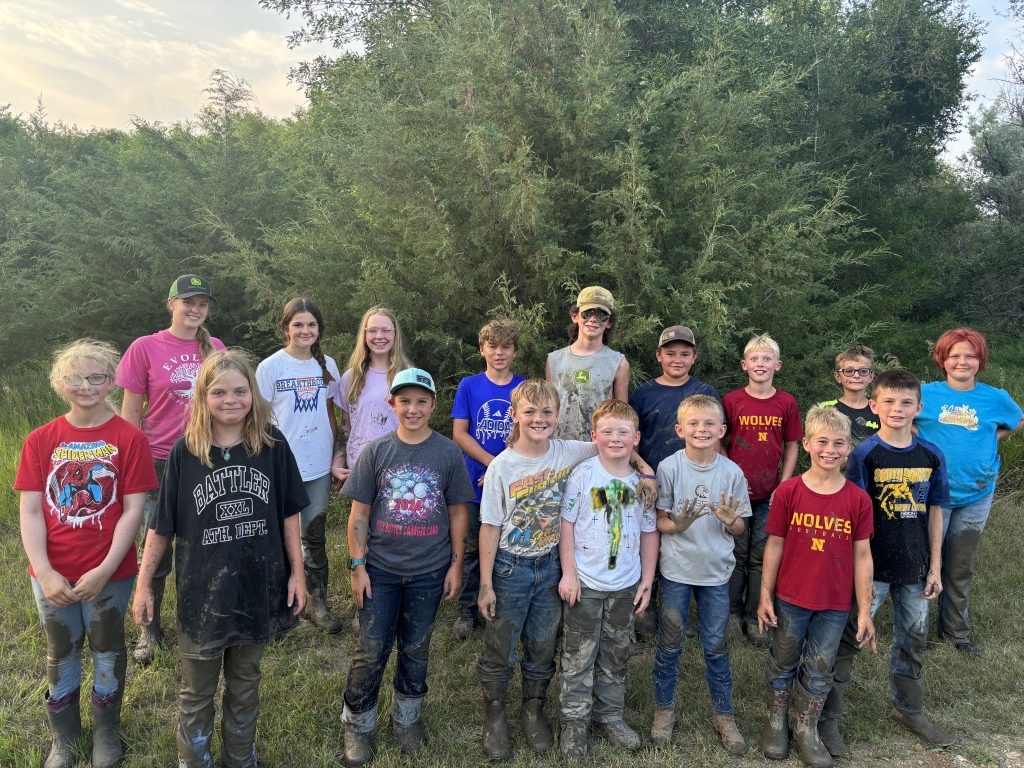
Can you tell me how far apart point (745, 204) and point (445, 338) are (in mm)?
3210

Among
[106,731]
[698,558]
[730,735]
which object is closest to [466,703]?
[730,735]

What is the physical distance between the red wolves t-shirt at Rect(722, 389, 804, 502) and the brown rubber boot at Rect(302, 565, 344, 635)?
2.98 m

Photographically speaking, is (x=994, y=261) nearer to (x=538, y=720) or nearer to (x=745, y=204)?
(x=745, y=204)

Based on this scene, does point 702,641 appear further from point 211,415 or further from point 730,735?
point 211,415

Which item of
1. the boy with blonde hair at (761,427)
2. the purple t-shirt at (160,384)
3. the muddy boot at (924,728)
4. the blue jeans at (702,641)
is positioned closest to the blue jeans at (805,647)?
the blue jeans at (702,641)

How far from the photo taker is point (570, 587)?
3139 millimetres

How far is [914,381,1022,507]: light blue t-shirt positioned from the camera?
4.04m

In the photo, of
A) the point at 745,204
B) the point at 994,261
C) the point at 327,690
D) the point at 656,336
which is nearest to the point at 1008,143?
the point at 994,261

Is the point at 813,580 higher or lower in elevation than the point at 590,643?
higher

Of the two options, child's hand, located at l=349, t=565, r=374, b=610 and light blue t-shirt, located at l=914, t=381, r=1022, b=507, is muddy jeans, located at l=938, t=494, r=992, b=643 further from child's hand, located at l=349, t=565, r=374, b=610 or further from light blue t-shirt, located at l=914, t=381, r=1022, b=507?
child's hand, located at l=349, t=565, r=374, b=610

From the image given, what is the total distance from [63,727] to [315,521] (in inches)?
63.9

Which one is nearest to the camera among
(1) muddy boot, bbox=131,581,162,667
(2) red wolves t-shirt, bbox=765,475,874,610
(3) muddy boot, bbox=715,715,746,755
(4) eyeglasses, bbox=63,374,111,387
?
(4) eyeglasses, bbox=63,374,111,387

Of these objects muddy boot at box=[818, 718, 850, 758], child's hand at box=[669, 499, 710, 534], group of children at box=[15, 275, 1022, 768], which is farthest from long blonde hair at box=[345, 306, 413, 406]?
muddy boot at box=[818, 718, 850, 758]

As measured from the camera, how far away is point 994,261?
40.1 feet
